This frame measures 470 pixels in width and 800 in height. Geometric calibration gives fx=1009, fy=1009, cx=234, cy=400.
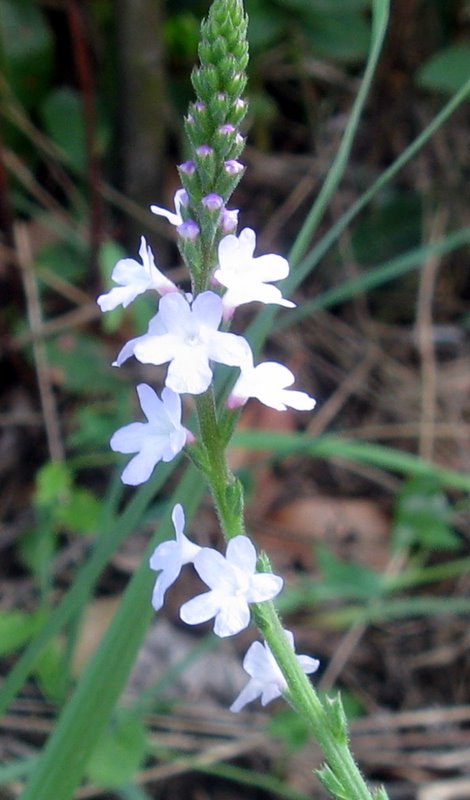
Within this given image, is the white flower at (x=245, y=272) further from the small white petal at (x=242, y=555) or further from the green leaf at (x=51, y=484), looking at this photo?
the green leaf at (x=51, y=484)

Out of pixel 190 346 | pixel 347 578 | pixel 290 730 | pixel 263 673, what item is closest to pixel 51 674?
pixel 290 730

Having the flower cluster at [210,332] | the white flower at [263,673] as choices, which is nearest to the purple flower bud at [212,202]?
the flower cluster at [210,332]

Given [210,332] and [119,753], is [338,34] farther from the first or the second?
[210,332]

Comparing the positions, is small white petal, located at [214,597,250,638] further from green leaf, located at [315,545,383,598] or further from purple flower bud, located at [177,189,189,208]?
green leaf, located at [315,545,383,598]

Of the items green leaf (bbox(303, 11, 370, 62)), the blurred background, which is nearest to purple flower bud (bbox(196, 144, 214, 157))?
the blurred background

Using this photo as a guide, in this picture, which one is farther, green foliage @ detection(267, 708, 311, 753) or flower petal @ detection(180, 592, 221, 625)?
green foliage @ detection(267, 708, 311, 753)

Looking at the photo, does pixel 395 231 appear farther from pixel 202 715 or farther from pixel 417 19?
pixel 202 715

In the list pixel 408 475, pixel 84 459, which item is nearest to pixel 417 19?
pixel 408 475
